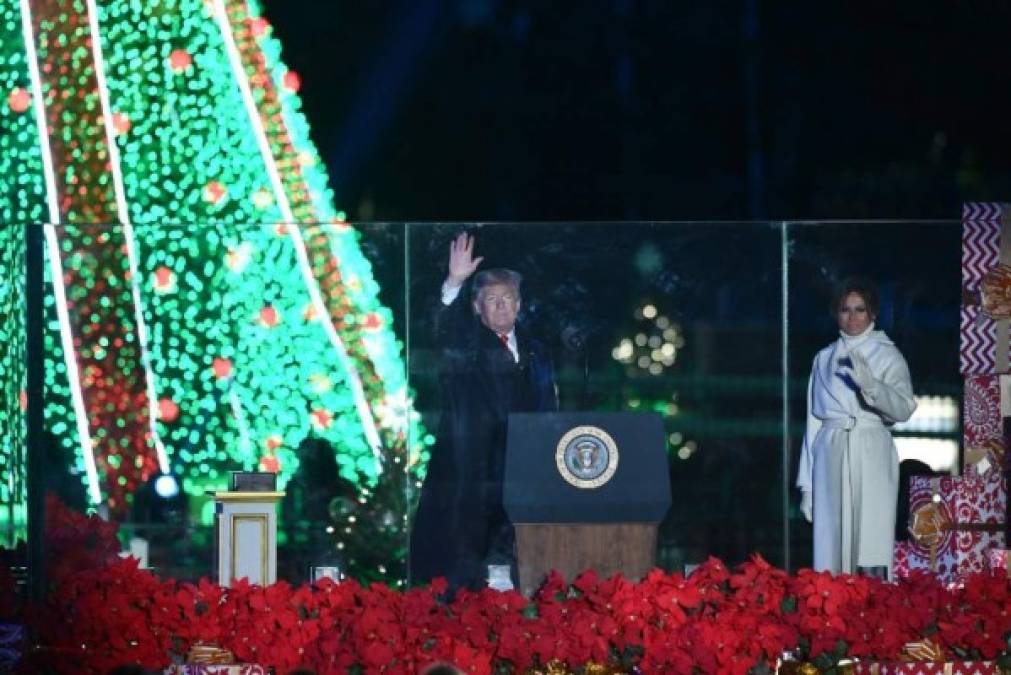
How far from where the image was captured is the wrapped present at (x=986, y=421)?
10.1 meters

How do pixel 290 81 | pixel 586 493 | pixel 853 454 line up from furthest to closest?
pixel 290 81 → pixel 853 454 → pixel 586 493

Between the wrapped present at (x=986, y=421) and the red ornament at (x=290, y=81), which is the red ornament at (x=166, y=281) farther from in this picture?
the wrapped present at (x=986, y=421)

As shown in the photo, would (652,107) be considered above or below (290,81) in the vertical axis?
above

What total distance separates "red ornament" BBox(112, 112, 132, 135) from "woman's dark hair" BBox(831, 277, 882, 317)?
3.92 metres

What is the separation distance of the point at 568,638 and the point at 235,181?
400cm

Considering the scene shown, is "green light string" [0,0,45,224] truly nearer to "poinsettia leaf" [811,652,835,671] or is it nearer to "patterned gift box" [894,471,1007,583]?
"patterned gift box" [894,471,1007,583]

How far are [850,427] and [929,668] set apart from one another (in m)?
1.14

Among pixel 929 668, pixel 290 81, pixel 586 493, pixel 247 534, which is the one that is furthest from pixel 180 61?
pixel 929 668

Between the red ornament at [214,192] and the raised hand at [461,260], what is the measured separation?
2.62m

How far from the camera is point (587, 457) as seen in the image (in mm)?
9961

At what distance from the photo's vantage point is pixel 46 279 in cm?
998

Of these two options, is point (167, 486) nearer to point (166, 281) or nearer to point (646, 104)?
point (166, 281)

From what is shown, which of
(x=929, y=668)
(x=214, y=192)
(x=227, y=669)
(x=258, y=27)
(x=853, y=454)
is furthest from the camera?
(x=258, y=27)

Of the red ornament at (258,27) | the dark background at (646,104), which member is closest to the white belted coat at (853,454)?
the red ornament at (258,27)
